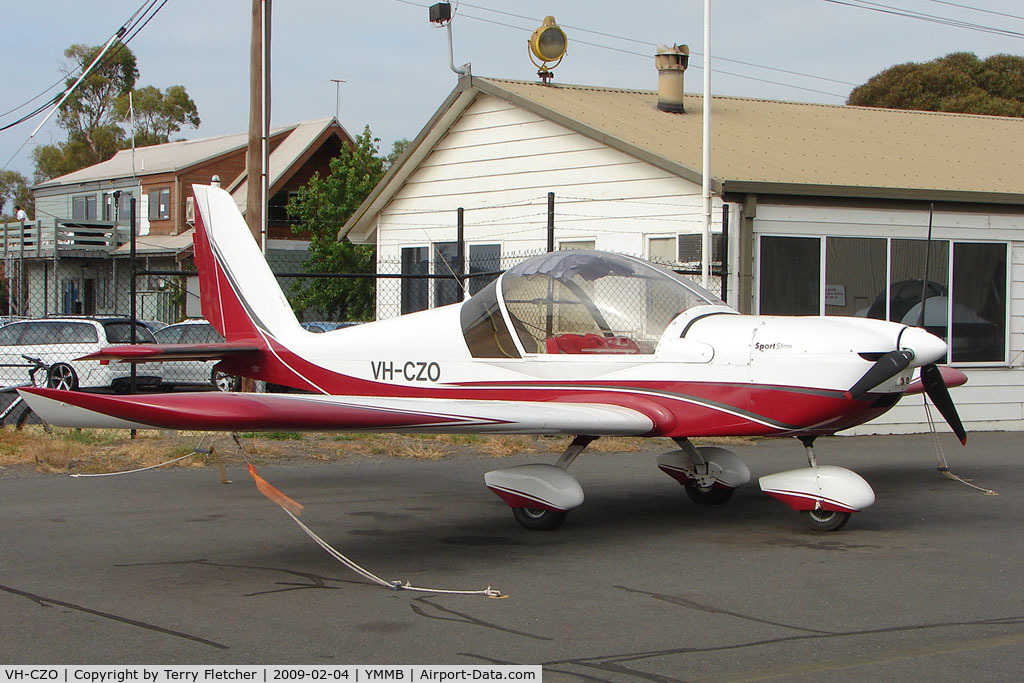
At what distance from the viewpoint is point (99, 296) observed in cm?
4038

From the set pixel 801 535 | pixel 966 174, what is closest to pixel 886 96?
pixel 966 174

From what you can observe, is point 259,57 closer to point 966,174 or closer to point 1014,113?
point 966,174

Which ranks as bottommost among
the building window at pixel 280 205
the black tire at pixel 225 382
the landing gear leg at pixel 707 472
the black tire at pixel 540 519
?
the black tire at pixel 225 382

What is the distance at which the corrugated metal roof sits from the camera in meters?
13.7

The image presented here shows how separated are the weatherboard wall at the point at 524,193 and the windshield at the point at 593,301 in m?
5.69

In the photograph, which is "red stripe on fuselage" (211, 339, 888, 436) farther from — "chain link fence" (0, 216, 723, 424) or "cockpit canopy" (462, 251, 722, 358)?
"chain link fence" (0, 216, 723, 424)

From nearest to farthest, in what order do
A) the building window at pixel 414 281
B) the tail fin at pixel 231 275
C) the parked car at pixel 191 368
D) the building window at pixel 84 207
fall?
the tail fin at pixel 231 275, the building window at pixel 414 281, the parked car at pixel 191 368, the building window at pixel 84 207

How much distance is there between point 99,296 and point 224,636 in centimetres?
3824

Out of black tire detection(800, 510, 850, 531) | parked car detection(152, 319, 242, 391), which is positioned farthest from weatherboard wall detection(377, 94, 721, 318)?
black tire detection(800, 510, 850, 531)

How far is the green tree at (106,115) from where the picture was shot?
64.8m

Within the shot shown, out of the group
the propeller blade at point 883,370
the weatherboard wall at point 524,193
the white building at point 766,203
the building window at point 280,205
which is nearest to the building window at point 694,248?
the white building at point 766,203

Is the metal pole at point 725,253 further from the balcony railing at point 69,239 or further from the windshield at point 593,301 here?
the balcony railing at point 69,239

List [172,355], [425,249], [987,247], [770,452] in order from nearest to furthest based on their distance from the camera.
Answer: [172,355]
[770,452]
[987,247]
[425,249]

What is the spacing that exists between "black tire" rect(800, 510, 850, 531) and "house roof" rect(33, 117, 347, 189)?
113 ft
